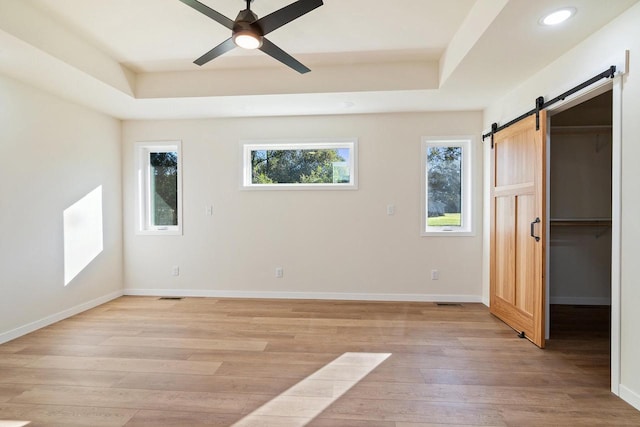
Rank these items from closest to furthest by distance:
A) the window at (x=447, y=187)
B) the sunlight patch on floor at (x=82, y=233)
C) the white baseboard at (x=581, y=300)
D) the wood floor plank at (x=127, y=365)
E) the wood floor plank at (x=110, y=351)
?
1. the wood floor plank at (x=127, y=365)
2. the wood floor plank at (x=110, y=351)
3. the sunlight patch on floor at (x=82, y=233)
4. the white baseboard at (x=581, y=300)
5. the window at (x=447, y=187)

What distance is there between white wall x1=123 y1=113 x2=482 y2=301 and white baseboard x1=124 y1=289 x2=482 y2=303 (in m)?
0.02

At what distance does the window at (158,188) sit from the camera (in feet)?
13.9

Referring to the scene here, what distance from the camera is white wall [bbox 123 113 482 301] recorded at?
3879mm

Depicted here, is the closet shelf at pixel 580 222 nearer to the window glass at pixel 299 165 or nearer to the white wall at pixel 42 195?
the window glass at pixel 299 165

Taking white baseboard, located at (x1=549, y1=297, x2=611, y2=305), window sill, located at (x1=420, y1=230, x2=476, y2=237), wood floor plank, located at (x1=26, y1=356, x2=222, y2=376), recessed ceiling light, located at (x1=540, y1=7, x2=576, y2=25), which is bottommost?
wood floor plank, located at (x1=26, y1=356, x2=222, y2=376)

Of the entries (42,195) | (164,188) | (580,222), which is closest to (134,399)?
(42,195)

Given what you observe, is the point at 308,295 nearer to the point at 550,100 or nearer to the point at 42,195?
the point at 42,195

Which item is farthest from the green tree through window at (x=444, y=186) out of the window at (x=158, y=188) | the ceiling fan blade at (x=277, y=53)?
the window at (x=158, y=188)

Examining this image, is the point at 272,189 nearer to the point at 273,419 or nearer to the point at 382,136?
the point at 382,136

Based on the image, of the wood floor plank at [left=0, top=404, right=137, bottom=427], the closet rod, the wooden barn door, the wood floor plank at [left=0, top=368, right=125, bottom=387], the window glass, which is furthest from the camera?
the window glass

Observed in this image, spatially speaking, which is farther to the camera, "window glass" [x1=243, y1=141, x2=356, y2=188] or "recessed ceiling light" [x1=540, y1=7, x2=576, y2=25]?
"window glass" [x1=243, y1=141, x2=356, y2=188]

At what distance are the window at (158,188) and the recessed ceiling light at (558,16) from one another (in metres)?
4.17

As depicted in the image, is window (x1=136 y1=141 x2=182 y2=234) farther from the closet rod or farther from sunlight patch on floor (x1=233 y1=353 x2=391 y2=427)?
the closet rod

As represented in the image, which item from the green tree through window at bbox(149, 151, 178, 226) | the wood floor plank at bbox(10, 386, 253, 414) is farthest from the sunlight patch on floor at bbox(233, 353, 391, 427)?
the green tree through window at bbox(149, 151, 178, 226)
